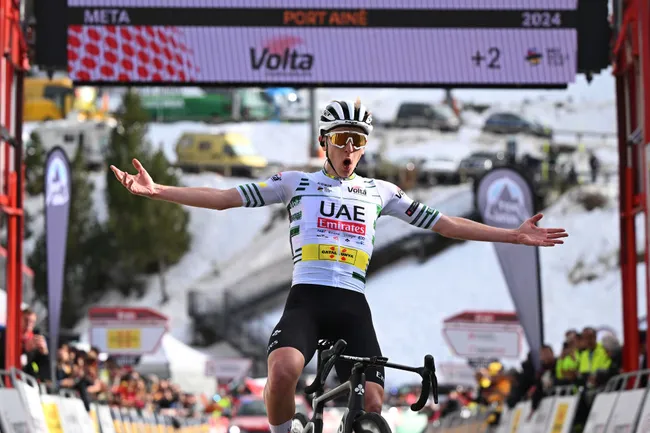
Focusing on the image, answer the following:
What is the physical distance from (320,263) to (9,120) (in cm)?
990

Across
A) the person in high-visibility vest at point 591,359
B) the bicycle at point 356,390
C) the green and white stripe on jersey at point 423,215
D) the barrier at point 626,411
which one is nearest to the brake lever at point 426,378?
the bicycle at point 356,390

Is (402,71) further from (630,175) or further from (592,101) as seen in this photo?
(592,101)

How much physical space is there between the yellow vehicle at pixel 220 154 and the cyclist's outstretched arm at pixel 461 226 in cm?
7982

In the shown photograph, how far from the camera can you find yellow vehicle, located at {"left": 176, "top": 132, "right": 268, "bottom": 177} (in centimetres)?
8838

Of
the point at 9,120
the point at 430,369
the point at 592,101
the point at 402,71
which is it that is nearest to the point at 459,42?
the point at 402,71

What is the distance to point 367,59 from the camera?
53.6 feet

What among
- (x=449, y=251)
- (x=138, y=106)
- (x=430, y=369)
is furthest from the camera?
(x=138, y=106)

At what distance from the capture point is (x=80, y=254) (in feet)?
284

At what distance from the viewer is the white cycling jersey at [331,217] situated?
800 centimetres

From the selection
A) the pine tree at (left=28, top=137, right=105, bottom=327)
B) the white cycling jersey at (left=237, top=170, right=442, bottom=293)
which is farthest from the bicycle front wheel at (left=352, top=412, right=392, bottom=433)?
the pine tree at (left=28, top=137, right=105, bottom=327)

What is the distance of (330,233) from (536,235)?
1171 mm

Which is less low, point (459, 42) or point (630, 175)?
point (459, 42)

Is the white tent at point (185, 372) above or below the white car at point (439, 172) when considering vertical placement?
below

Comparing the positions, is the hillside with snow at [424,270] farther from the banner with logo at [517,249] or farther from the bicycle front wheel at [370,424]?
the bicycle front wheel at [370,424]
